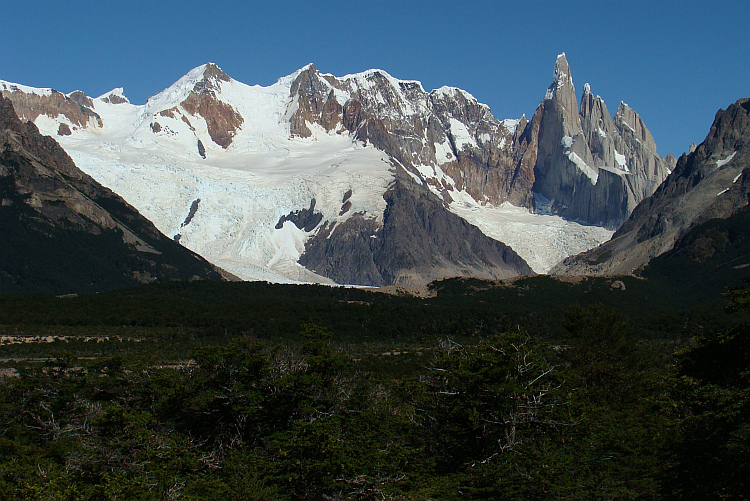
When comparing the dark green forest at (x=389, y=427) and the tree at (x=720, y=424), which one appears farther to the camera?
Answer: the dark green forest at (x=389, y=427)

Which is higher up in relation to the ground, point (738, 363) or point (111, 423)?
point (738, 363)

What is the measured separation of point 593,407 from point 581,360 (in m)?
17.9

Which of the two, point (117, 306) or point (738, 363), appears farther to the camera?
point (117, 306)

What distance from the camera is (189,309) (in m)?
144

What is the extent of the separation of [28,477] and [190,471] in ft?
22.0

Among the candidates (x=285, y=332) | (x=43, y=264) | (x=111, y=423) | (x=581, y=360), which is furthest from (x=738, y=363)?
(x=43, y=264)

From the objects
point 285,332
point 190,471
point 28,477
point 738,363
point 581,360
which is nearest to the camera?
point 738,363

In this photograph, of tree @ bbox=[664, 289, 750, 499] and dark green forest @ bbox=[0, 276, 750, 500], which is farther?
dark green forest @ bbox=[0, 276, 750, 500]

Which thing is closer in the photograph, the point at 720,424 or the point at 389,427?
the point at 720,424

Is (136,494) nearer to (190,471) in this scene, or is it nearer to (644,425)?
(190,471)

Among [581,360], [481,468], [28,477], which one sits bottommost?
[28,477]

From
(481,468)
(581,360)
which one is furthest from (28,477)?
(581,360)

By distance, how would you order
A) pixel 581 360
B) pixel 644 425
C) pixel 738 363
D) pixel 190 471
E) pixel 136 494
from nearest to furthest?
pixel 738 363, pixel 136 494, pixel 190 471, pixel 644 425, pixel 581 360

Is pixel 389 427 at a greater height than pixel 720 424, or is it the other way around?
pixel 720 424
